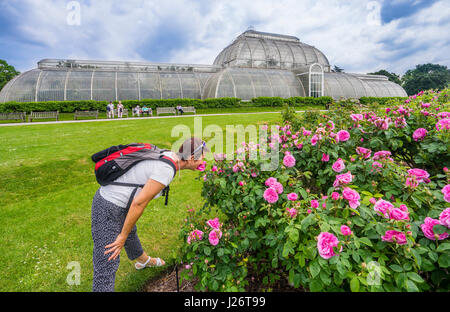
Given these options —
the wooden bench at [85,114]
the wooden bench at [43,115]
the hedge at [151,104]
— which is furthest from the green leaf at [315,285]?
the wooden bench at [43,115]

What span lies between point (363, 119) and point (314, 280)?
209cm

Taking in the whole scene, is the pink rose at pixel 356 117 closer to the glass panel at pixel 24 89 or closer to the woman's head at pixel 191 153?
the woman's head at pixel 191 153

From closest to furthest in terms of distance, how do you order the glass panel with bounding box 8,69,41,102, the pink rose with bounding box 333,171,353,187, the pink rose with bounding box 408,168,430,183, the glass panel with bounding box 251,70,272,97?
the pink rose with bounding box 333,171,353,187 → the pink rose with bounding box 408,168,430,183 → the glass panel with bounding box 8,69,41,102 → the glass panel with bounding box 251,70,272,97

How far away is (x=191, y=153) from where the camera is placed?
2.31 metres

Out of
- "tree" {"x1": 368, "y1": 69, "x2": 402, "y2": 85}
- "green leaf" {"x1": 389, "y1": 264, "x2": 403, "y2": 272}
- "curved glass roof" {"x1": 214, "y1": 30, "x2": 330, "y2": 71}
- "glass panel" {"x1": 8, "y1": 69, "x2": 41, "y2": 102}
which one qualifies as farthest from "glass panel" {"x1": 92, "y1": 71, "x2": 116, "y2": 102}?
"tree" {"x1": 368, "y1": 69, "x2": 402, "y2": 85}

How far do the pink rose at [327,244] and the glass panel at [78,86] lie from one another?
2769cm

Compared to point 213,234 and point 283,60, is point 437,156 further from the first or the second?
point 283,60

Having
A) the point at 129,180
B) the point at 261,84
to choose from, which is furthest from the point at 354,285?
the point at 261,84

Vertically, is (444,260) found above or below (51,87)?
below

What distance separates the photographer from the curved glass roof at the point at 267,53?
36.0 m

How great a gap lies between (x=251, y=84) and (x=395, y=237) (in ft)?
91.3

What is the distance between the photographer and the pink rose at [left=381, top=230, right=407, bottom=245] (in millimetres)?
1323

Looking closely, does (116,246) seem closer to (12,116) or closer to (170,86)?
(12,116)

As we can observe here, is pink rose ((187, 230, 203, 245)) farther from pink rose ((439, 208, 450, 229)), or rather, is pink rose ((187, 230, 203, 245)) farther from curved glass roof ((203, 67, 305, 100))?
curved glass roof ((203, 67, 305, 100))
